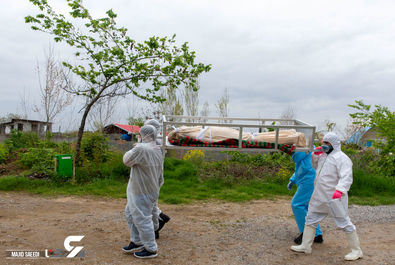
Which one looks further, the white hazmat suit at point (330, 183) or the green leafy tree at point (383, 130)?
the green leafy tree at point (383, 130)

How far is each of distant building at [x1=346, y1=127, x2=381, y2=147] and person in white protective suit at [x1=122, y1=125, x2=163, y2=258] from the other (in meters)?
11.2

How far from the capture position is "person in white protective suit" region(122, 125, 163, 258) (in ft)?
13.7

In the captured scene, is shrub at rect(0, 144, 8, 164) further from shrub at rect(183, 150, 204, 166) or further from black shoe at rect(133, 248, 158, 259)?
black shoe at rect(133, 248, 158, 259)

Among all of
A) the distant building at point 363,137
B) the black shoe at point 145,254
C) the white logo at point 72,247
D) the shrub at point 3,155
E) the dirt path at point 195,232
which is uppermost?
the distant building at point 363,137

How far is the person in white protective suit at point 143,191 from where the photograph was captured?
4.19 m

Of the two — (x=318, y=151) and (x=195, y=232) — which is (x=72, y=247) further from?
(x=318, y=151)

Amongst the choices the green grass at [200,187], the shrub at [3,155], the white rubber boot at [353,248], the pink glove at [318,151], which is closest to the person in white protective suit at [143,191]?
the pink glove at [318,151]

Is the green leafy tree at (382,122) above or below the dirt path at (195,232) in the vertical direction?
above

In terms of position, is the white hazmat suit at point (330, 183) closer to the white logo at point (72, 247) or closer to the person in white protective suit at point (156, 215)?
the person in white protective suit at point (156, 215)

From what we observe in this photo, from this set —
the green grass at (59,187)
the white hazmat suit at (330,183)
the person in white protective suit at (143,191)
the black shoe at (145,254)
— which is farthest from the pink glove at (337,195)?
the green grass at (59,187)

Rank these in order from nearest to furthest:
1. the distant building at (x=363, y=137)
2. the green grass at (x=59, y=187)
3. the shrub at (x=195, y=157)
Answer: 1. the green grass at (x=59, y=187)
2. the shrub at (x=195, y=157)
3. the distant building at (x=363, y=137)

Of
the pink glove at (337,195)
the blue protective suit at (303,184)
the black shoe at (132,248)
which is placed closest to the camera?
the pink glove at (337,195)

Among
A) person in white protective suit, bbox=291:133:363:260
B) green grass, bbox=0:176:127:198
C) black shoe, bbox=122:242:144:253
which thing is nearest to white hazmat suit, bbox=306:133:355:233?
person in white protective suit, bbox=291:133:363:260

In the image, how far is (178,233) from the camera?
5434mm
